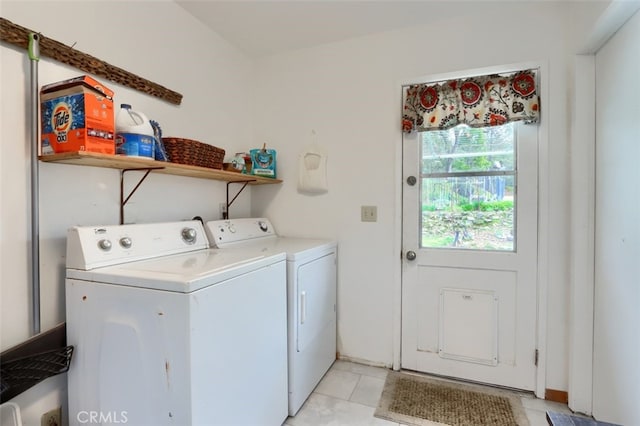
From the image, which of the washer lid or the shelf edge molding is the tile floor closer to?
the washer lid

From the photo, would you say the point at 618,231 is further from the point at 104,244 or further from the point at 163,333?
the point at 104,244

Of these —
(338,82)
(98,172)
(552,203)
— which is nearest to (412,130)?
(338,82)

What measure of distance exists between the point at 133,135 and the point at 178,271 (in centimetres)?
69

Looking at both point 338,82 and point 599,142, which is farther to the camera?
point 338,82

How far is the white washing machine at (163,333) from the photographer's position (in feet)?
3.57

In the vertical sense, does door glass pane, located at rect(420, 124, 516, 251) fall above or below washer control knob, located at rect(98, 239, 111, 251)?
above

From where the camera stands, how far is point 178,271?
1.22 m

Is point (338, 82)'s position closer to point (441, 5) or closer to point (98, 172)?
point (441, 5)

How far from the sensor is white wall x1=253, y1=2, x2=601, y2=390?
1876 mm

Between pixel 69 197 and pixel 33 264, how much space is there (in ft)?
1.05

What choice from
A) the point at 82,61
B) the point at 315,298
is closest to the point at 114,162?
the point at 82,61

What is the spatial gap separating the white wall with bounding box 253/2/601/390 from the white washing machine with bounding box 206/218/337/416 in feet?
0.64

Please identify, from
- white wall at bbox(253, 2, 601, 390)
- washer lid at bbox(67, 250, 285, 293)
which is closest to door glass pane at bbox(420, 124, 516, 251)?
white wall at bbox(253, 2, 601, 390)

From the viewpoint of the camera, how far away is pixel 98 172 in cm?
154
